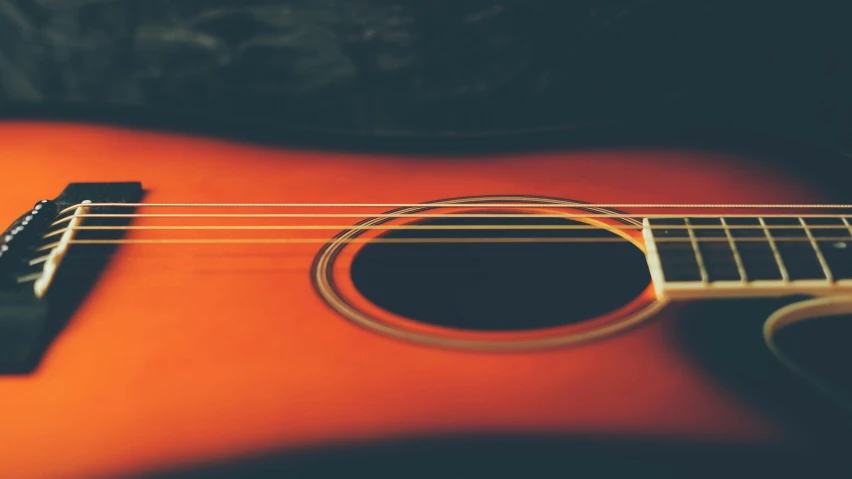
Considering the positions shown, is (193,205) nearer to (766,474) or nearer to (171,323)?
(171,323)

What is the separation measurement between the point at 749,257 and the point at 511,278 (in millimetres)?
255

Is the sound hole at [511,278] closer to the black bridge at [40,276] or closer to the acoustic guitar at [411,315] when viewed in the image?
the acoustic guitar at [411,315]

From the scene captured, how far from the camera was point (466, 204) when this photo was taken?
630 millimetres

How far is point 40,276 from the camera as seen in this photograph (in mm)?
501

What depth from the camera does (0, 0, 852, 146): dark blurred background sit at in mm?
759

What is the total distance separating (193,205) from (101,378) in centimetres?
21

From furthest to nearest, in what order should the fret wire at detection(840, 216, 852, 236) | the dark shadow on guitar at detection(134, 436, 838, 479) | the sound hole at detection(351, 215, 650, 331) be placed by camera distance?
the sound hole at detection(351, 215, 650, 331) < the fret wire at detection(840, 216, 852, 236) < the dark shadow on guitar at detection(134, 436, 838, 479)

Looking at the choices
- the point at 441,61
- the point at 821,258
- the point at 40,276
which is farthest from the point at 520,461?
the point at 441,61

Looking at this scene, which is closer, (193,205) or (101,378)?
(101,378)

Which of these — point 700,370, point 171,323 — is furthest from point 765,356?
point 171,323

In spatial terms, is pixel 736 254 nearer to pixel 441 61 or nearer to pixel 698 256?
pixel 698 256

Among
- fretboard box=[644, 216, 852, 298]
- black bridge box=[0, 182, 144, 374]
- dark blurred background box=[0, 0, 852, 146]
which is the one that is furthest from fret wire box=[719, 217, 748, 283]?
black bridge box=[0, 182, 144, 374]

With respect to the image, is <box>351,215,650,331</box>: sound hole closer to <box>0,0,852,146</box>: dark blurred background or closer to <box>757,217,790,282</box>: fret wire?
<box>757,217,790,282</box>: fret wire

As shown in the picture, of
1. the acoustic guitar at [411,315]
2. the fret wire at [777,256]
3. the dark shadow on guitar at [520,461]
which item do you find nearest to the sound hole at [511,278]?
the acoustic guitar at [411,315]
